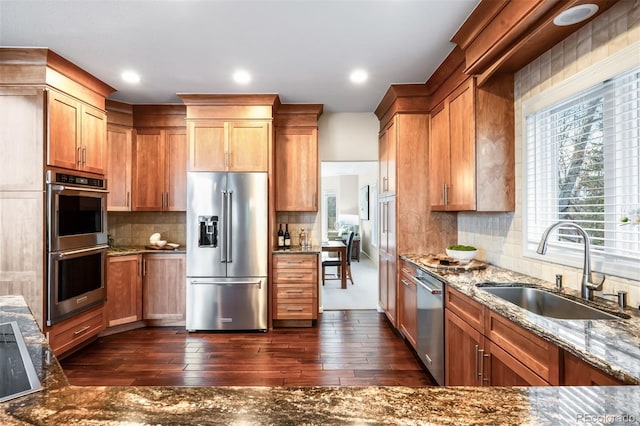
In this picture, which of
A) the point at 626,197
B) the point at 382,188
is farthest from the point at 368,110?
the point at 626,197

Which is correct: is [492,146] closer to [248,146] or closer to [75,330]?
[248,146]

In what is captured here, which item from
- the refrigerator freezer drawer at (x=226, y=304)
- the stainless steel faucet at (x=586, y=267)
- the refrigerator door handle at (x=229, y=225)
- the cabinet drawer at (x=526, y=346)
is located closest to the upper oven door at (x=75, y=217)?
the refrigerator freezer drawer at (x=226, y=304)

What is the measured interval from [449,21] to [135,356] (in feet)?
12.6

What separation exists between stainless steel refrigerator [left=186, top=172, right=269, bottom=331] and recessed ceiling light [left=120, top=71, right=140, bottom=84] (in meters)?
1.07

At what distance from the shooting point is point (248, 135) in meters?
3.93

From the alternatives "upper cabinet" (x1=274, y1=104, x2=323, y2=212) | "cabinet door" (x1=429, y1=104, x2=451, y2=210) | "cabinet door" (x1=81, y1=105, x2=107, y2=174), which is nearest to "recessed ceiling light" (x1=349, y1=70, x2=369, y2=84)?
"cabinet door" (x1=429, y1=104, x2=451, y2=210)

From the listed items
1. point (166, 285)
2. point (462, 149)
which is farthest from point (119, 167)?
point (462, 149)

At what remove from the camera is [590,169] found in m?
1.94

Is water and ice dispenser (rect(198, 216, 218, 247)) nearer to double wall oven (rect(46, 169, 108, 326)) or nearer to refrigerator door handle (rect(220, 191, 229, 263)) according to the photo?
refrigerator door handle (rect(220, 191, 229, 263))

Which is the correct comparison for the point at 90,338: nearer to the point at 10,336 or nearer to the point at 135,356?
the point at 135,356

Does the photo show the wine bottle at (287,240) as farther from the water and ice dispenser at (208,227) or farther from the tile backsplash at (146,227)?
the tile backsplash at (146,227)

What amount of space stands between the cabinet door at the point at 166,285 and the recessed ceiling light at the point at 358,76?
2738 millimetres

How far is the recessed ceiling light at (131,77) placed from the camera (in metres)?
3.27

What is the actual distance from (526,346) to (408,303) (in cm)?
184
